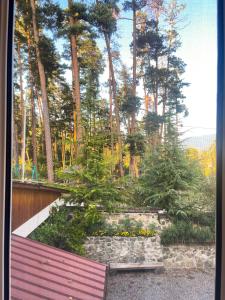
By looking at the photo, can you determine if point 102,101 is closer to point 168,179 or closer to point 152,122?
point 152,122

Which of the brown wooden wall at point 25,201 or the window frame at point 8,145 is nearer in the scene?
the window frame at point 8,145

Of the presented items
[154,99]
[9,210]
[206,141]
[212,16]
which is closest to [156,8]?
[212,16]

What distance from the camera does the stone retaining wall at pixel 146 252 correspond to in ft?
3.53

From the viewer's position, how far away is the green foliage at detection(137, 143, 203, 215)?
1.08m

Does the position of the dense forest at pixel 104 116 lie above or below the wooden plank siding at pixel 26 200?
above

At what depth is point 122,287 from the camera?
3.63 feet

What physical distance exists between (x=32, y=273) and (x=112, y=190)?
0.47 m

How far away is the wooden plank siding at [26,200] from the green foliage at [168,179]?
400mm

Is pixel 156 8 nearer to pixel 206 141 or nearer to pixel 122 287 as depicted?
pixel 206 141

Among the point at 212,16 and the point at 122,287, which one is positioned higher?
the point at 212,16

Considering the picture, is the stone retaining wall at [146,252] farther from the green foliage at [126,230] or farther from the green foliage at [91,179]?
the green foliage at [91,179]

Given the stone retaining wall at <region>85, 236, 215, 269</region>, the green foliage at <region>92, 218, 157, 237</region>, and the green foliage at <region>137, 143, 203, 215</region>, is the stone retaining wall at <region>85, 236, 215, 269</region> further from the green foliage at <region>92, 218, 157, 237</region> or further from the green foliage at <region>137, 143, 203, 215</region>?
the green foliage at <region>137, 143, 203, 215</region>
